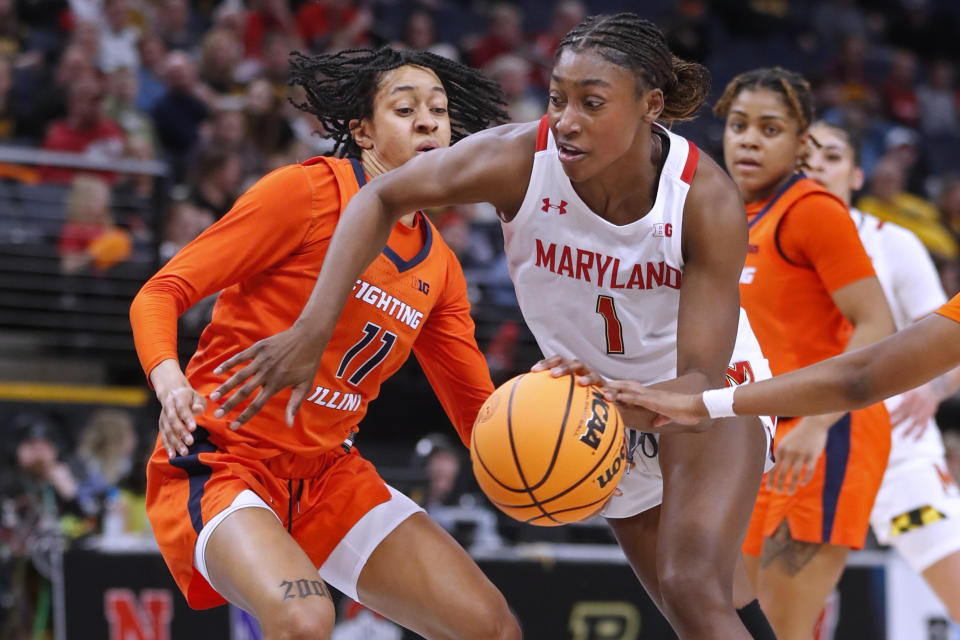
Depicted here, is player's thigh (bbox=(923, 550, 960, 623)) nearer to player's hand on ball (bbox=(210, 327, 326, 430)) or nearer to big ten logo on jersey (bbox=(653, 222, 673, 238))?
big ten logo on jersey (bbox=(653, 222, 673, 238))

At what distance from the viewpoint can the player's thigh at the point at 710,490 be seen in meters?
3.24

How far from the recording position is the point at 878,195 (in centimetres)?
1143

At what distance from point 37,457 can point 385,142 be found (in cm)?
390

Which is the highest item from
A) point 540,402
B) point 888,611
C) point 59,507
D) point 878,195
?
point 878,195

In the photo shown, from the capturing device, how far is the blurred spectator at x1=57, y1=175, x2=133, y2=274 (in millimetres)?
8141

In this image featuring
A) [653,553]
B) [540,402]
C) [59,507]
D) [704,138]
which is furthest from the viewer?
[704,138]

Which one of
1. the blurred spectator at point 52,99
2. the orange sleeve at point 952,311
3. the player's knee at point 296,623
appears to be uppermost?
the blurred spectator at point 52,99

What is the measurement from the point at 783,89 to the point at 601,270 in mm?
1489

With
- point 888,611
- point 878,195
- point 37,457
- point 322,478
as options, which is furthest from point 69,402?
point 878,195

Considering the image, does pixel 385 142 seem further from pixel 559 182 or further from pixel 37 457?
pixel 37 457

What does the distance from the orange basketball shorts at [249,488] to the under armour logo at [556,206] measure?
1.05 metres

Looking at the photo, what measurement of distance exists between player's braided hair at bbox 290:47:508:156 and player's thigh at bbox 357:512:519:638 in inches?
52.5

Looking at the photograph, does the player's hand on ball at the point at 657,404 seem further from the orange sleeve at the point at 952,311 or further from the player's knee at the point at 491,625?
the player's knee at the point at 491,625

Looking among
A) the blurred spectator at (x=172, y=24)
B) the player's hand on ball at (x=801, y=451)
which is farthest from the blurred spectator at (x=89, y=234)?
the player's hand on ball at (x=801, y=451)
